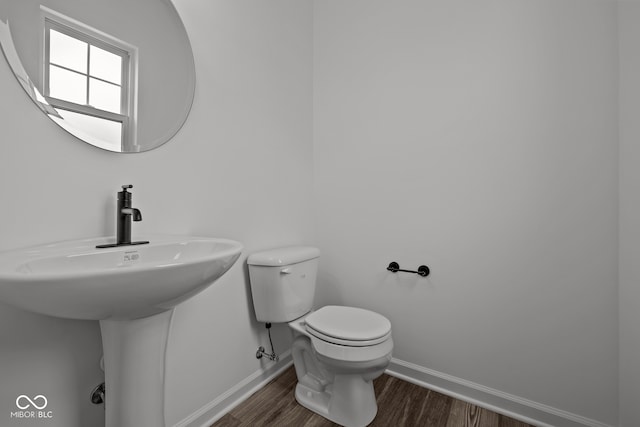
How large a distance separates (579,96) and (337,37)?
1.36 metres

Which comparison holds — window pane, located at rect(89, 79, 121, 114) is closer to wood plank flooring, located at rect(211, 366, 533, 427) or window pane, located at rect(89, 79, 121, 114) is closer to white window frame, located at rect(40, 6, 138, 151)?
white window frame, located at rect(40, 6, 138, 151)

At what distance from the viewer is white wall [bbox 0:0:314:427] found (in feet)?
2.54

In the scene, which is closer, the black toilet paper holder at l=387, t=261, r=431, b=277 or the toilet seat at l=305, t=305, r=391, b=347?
the toilet seat at l=305, t=305, r=391, b=347

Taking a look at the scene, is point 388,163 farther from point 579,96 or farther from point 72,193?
point 72,193

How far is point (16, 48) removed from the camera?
0.76m

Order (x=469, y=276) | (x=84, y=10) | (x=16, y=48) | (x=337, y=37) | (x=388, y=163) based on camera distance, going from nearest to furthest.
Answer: (x=16, y=48) → (x=84, y=10) → (x=469, y=276) → (x=388, y=163) → (x=337, y=37)

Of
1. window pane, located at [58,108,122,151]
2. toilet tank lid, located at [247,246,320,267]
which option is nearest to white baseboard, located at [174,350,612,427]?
toilet tank lid, located at [247,246,320,267]

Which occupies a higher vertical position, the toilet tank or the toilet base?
the toilet tank

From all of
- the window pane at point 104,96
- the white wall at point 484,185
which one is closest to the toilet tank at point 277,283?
the white wall at point 484,185

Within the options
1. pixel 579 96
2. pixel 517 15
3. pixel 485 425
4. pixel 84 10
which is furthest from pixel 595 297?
pixel 84 10

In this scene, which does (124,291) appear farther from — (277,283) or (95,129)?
(277,283)

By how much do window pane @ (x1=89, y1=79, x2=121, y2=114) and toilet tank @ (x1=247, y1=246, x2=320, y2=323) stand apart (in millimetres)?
827

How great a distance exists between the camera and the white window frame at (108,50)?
2.67 feet

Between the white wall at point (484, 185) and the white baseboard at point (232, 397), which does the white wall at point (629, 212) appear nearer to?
the white wall at point (484, 185)
